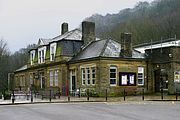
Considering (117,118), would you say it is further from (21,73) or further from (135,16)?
(135,16)

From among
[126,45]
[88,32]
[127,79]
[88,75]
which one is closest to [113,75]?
[127,79]

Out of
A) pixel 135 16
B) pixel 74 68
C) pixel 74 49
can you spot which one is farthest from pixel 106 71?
pixel 135 16

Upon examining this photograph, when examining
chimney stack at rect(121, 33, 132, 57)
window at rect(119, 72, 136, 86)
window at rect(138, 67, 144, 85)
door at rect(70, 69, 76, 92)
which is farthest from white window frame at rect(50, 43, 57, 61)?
window at rect(138, 67, 144, 85)

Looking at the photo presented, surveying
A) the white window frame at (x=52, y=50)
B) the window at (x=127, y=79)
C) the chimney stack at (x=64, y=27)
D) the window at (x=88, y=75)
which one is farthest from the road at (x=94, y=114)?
the chimney stack at (x=64, y=27)

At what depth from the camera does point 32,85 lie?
5159 cm

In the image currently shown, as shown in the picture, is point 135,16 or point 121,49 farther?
point 135,16

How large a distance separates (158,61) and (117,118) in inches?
956

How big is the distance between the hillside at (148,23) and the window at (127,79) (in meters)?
28.0

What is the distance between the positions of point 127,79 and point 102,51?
404cm

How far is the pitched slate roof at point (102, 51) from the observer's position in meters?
37.8

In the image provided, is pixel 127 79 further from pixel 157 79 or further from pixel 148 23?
pixel 148 23

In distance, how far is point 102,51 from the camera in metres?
37.6

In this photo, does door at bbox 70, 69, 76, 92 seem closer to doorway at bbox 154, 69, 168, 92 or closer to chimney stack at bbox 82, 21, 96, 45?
chimney stack at bbox 82, 21, 96, 45

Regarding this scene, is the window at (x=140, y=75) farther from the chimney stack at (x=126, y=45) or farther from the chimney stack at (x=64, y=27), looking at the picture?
the chimney stack at (x=64, y=27)
